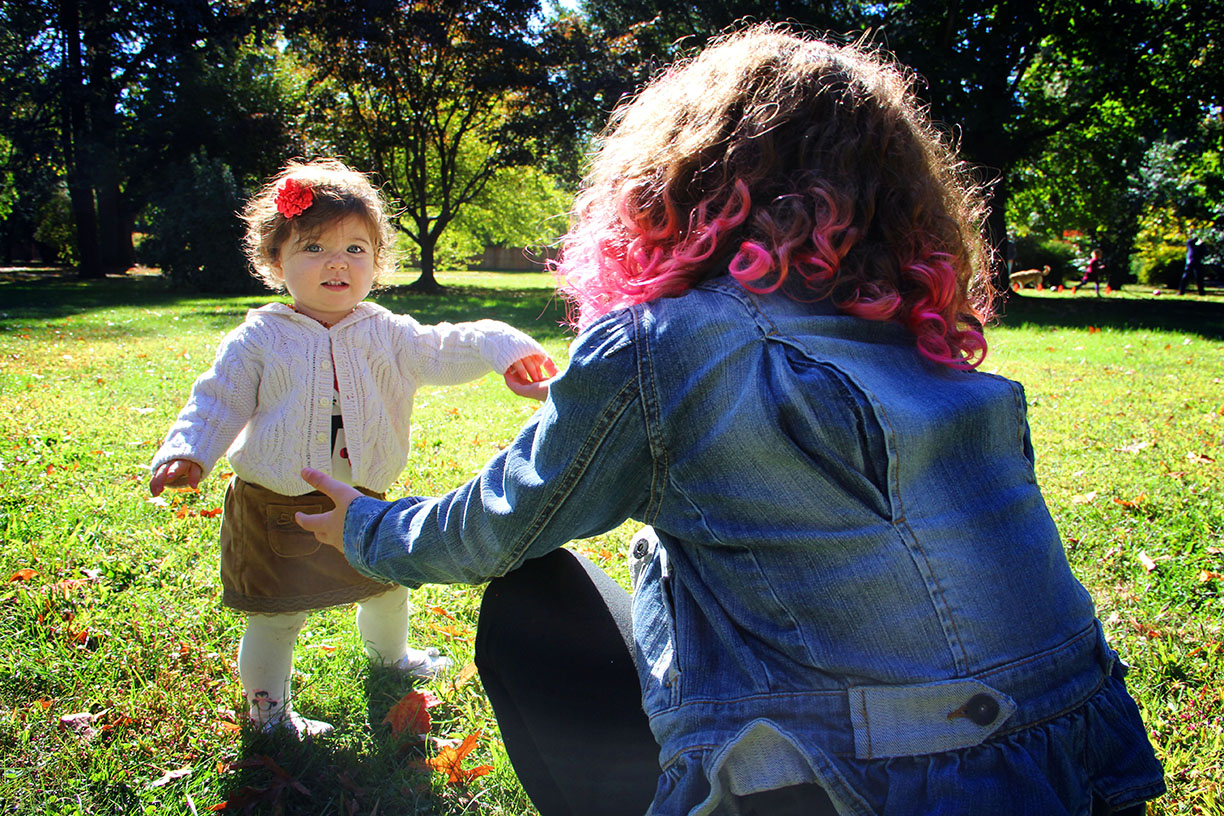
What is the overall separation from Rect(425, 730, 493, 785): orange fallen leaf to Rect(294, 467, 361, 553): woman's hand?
39.5 inches

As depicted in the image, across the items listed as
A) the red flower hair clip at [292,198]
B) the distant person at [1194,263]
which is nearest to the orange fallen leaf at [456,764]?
the red flower hair clip at [292,198]

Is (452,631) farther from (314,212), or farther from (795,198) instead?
(795,198)

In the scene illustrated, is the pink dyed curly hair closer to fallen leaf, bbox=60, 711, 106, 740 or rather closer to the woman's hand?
the woman's hand

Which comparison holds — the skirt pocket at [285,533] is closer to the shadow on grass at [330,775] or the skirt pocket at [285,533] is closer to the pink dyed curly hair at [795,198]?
the shadow on grass at [330,775]

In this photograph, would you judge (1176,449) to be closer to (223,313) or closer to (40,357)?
(40,357)

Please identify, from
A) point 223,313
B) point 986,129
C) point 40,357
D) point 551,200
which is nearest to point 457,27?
point 223,313

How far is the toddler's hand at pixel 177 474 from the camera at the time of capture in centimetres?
210

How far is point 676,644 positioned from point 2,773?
6.84 ft

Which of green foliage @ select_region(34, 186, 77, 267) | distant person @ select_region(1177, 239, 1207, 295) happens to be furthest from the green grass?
green foliage @ select_region(34, 186, 77, 267)

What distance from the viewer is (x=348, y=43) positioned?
2255cm

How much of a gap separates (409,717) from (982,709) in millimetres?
1904

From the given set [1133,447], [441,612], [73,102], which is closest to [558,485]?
[441,612]

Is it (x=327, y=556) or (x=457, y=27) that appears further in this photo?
(x=457, y=27)

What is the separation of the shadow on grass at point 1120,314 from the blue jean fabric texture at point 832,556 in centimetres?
1156
